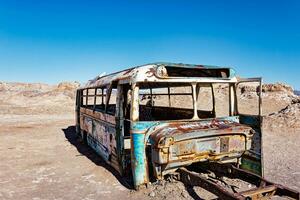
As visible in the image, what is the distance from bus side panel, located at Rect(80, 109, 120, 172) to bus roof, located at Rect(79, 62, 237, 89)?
113cm

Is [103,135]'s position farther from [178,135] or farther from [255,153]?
[255,153]

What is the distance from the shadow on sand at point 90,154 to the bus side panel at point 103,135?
25 cm

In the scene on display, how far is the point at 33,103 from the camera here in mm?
29656

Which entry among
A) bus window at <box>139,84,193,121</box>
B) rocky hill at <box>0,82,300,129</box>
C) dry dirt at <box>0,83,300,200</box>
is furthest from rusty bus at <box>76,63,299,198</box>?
rocky hill at <box>0,82,300,129</box>

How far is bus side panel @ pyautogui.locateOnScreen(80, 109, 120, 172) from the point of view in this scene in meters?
5.83

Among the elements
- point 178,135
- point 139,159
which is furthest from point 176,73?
point 139,159

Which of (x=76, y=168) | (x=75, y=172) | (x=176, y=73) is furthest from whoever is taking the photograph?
(x=76, y=168)

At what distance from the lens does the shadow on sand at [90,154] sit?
5695 millimetres

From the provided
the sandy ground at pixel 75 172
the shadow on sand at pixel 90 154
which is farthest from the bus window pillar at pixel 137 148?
the shadow on sand at pixel 90 154

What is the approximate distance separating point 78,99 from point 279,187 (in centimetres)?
821

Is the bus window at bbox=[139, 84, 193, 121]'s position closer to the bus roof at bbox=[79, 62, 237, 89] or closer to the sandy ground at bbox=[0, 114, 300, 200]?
the bus roof at bbox=[79, 62, 237, 89]

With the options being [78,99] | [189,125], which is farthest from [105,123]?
[78,99]

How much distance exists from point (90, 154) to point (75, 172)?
1752 mm

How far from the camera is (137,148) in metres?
4.78
